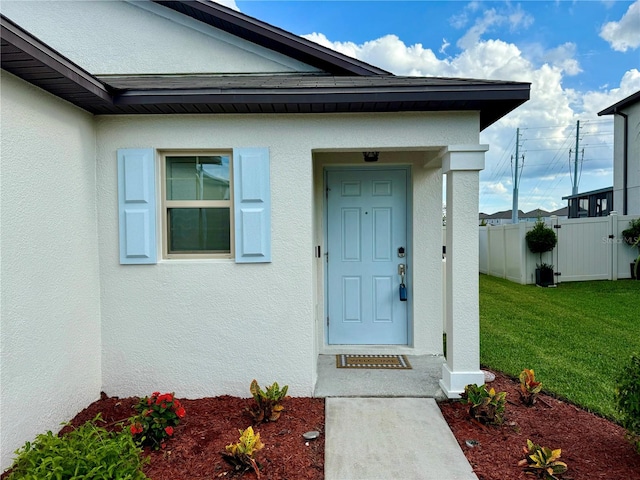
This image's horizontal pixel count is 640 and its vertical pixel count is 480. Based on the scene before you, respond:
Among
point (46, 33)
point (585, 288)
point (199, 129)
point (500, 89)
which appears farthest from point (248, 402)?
point (585, 288)

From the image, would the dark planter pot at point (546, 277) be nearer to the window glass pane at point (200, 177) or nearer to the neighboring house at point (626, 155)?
the neighboring house at point (626, 155)

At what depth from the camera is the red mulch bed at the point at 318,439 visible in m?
2.52

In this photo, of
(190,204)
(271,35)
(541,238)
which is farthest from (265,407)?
(541,238)

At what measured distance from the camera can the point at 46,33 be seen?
15.1ft

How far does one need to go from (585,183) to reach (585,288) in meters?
18.3

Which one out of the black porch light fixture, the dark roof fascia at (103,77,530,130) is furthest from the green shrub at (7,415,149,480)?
the black porch light fixture

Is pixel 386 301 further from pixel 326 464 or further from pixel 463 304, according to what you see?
pixel 326 464

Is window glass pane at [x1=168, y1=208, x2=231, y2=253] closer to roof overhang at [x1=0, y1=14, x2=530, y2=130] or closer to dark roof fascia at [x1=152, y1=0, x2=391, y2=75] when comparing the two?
roof overhang at [x1=0, y1=14, x2=530, y2=130]

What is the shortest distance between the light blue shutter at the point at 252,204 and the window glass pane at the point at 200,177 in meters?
0.22

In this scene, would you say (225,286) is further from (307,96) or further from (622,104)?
(622,104)

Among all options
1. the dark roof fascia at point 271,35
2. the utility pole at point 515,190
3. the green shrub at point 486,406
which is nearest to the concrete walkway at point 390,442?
the green shrub at point 486,406

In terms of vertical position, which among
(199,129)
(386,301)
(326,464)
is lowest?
(326,464)

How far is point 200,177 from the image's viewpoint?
3748mm

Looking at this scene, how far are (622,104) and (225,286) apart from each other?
56.9ft
